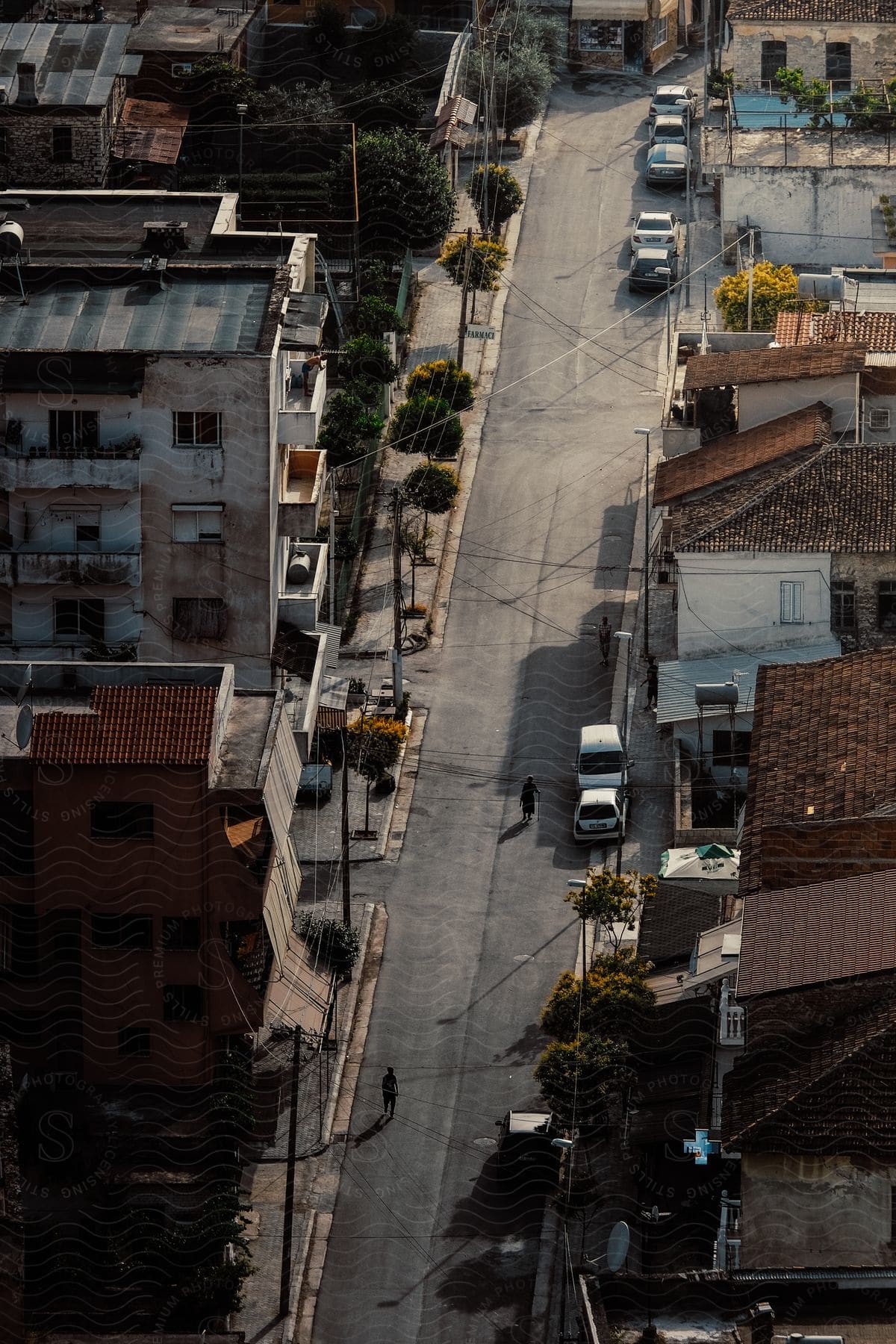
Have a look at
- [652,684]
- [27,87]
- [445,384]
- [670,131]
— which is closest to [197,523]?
[652,684]

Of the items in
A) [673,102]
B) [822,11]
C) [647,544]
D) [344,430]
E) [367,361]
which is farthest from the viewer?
[673,102]

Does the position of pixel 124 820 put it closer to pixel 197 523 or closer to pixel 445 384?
pixel 197 523

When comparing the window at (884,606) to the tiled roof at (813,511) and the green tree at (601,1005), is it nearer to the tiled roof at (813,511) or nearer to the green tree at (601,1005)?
the tiled roof at (813,511)

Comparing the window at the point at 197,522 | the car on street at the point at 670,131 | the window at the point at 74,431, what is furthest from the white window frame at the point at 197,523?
the car on street at the point at 670,131

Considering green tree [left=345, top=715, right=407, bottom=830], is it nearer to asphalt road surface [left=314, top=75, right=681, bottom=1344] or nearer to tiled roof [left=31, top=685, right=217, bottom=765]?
asphalt road surface [left=314, top=75, right=681, bottom=1344]

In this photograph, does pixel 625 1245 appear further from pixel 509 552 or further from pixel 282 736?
pixel 509 552

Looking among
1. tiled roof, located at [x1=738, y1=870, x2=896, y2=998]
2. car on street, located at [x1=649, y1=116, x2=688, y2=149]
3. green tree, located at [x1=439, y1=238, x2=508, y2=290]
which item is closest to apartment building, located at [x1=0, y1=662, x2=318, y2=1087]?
tiled roof, located at [x1=738, y1=870, x2=896, y2=998]

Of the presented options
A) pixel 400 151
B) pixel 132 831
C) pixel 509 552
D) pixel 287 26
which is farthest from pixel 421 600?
pixel 287 26
